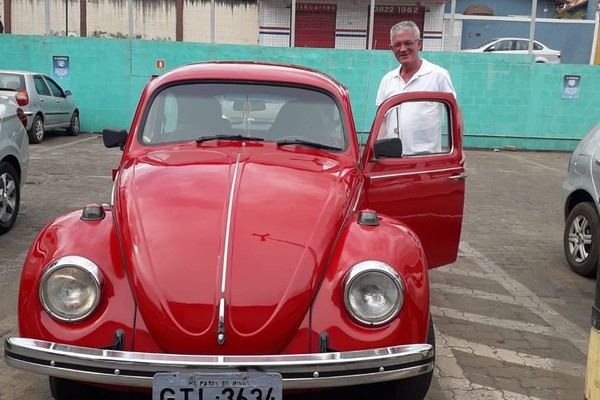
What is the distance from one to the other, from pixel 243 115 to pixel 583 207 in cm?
360

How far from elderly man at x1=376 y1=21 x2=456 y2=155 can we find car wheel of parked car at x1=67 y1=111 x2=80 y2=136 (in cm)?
1240

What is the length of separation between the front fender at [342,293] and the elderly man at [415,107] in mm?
2044

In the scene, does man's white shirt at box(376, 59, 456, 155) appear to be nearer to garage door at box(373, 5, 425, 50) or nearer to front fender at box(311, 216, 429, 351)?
front fender at box(311, 216, 429, 351)

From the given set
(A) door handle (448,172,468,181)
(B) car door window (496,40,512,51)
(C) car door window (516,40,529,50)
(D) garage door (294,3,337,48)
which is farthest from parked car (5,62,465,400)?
(B) car door window (496,40,512,51)

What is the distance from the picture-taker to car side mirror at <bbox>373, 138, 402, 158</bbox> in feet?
13.1

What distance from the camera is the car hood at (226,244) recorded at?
8.42 feet

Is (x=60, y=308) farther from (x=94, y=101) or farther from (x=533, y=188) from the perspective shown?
(x=94, y=101)

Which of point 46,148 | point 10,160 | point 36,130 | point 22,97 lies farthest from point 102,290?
point 36,130

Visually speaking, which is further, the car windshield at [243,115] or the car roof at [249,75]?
the car roof at [249,75]

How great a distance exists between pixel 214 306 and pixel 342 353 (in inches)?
22.1

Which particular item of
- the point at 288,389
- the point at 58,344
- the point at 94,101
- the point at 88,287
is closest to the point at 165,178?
the point at 88,287

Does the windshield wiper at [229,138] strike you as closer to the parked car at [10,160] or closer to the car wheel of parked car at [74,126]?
the parked car at [10,160]

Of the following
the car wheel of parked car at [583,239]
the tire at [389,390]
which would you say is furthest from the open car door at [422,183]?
the car wheel of parked car at [583,239]

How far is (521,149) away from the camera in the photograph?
16.5m
